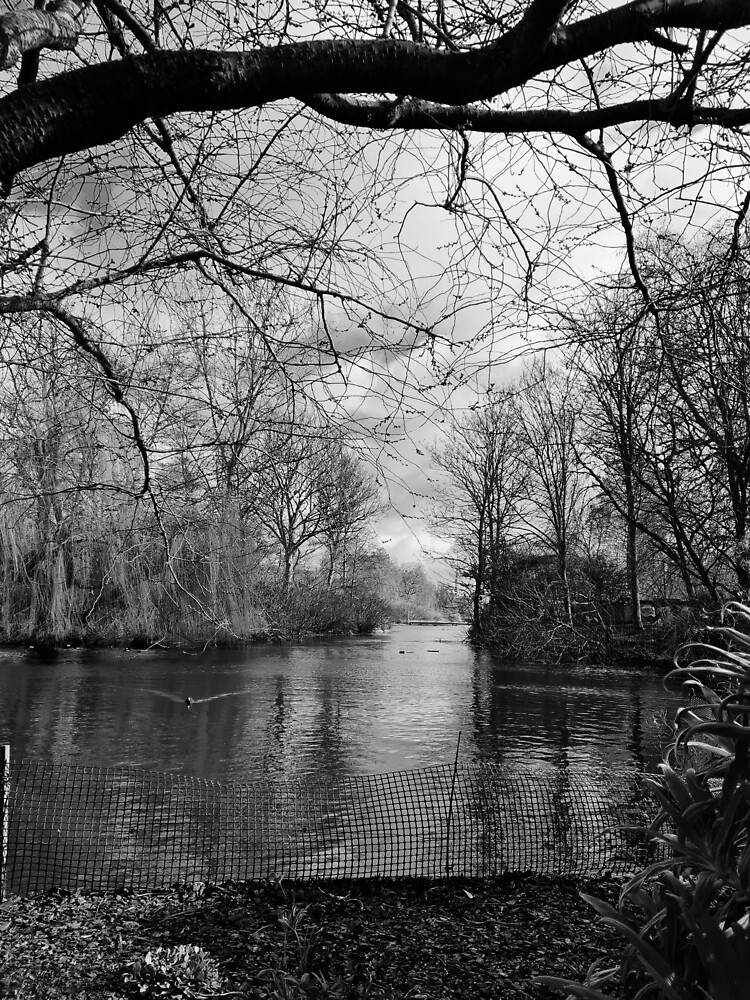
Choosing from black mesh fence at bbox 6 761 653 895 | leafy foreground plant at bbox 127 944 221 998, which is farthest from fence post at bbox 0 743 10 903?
leafy foreground plant at bbox 127 944 221 998

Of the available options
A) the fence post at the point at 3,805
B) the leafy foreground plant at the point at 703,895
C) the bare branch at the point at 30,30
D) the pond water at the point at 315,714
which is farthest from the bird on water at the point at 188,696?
the leafy foreground plant at the point at 703,895

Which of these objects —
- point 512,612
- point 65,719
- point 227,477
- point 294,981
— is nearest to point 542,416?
point 512,612

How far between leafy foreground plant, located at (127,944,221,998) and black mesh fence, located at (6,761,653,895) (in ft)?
4.84

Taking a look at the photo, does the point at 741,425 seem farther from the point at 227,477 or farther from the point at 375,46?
the point at 375,46

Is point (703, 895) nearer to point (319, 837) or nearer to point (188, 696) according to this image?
point (319, 837)

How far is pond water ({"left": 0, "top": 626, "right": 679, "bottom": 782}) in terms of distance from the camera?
899cm

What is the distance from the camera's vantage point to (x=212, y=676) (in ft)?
55.4

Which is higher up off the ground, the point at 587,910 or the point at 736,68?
the point at 736,68

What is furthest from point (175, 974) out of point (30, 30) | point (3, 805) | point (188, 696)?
point (188, 696)

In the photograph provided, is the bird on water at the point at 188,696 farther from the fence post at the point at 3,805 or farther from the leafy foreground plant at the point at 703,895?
the leafy foreground plant at the point at 703,895

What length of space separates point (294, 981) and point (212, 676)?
1443 centimetres

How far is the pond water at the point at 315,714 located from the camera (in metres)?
8.99

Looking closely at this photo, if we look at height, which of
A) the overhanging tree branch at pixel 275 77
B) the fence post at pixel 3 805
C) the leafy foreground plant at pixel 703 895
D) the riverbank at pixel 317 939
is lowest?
the riverbank at pixel 317 939

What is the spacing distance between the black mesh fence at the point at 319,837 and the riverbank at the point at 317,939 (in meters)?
0.47
